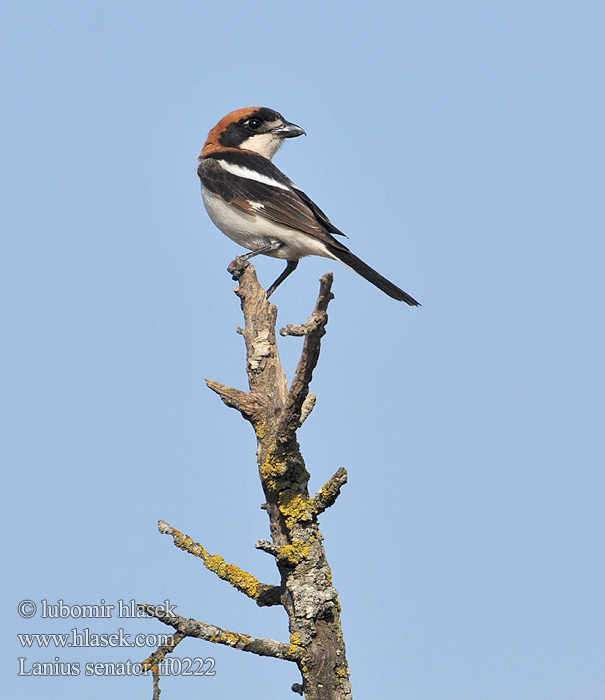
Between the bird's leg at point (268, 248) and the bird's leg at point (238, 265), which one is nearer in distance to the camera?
the bird's leg at point (238, 265)

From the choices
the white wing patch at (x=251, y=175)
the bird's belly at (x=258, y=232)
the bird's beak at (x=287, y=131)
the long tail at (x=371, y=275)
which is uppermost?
the bird's beak at (x=287, y=131)

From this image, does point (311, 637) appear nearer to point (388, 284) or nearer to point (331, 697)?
point (331, 697)

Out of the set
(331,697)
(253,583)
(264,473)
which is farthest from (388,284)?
(331,697)

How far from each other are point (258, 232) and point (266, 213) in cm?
21

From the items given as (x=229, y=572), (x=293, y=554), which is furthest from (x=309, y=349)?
(x=229, y=572)

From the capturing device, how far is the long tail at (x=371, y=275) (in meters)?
6.46

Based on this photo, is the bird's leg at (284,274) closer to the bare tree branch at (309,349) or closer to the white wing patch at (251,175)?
the white wing patch at (251,175)

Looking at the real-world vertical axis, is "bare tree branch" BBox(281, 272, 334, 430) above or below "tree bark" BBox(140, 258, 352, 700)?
above

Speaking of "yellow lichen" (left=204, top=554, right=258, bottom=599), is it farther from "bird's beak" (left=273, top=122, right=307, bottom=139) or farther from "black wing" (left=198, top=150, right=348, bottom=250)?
"bird's beak" (left=273, top=122, right=307, bottom=139)

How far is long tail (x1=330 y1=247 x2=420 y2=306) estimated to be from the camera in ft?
21.2

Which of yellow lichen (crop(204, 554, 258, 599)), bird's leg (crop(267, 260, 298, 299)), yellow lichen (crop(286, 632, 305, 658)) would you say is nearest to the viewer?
yellow lichen (crop(286, 632, 305, 658))

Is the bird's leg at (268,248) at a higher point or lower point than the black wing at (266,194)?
lower

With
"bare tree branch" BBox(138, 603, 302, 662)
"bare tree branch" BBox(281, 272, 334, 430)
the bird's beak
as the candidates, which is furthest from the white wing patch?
"bare tree branch" BBox(138, 603, 302, 662)

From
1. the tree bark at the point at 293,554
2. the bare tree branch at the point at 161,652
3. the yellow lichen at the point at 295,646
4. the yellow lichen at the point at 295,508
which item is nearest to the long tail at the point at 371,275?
the tree bark at the point at 293,554
